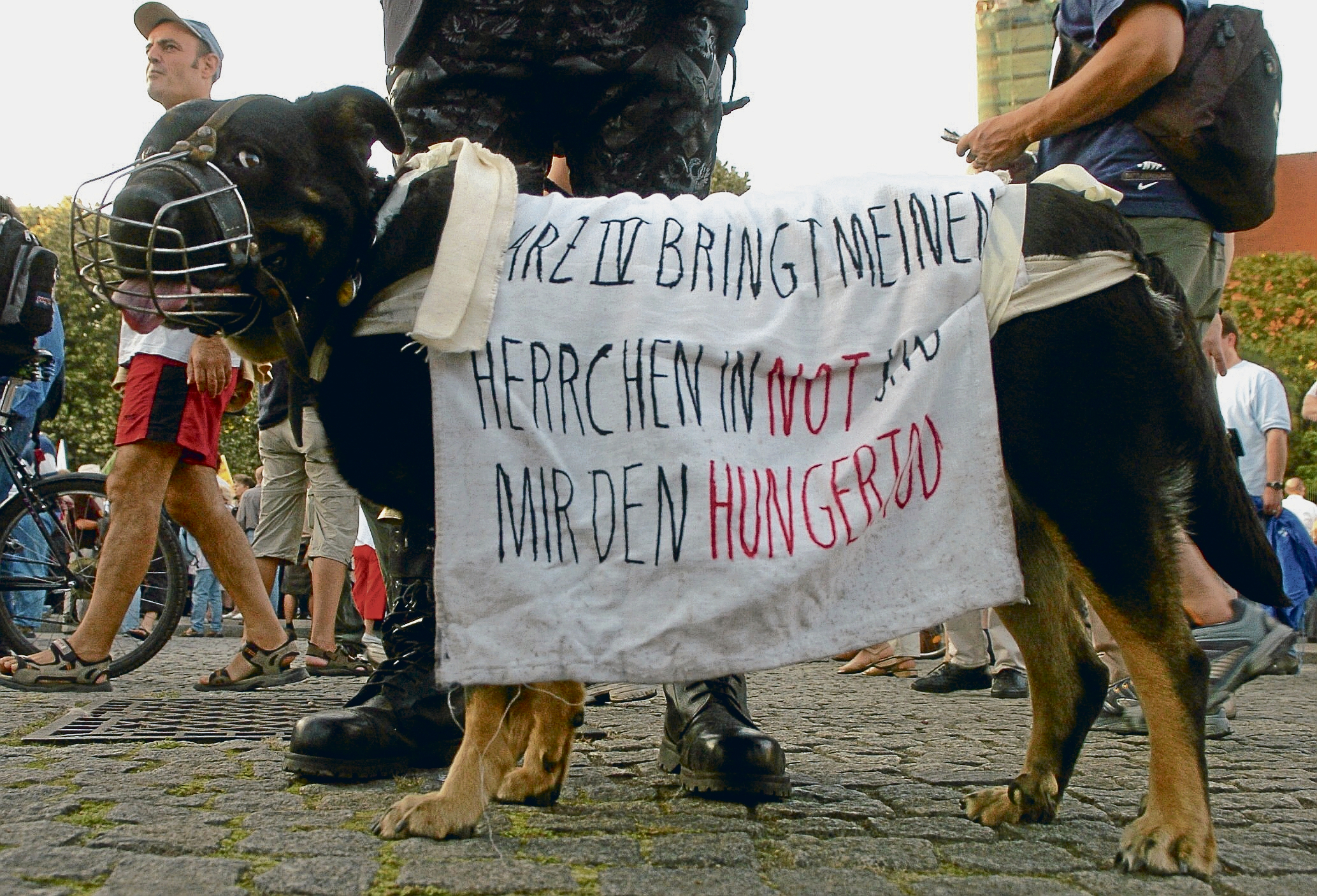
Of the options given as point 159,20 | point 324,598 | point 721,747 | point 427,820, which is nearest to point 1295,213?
point 324,598

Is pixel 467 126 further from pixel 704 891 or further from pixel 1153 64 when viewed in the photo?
pixel 704 891

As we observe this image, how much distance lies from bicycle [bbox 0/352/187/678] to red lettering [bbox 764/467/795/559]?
4.34 metres

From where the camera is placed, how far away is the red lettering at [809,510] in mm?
2262

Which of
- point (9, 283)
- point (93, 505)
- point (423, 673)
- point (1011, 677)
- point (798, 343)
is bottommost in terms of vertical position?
point (1011, 677)

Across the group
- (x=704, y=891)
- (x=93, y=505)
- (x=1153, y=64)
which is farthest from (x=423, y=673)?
(x=93, y=505)

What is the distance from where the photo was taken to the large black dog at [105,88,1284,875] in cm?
229

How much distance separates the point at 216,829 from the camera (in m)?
2.24

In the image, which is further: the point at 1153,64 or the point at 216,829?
the point at 1153,64

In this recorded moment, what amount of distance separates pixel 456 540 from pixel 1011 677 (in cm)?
398

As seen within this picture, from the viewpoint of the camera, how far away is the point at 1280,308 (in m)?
33.5

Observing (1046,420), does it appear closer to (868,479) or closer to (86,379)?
(868,479)

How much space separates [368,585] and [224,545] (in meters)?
3.48

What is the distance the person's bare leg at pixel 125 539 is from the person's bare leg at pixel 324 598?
141 cm

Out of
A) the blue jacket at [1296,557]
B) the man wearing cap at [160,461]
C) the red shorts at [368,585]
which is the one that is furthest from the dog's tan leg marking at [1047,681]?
the red shorts at [368,585]
